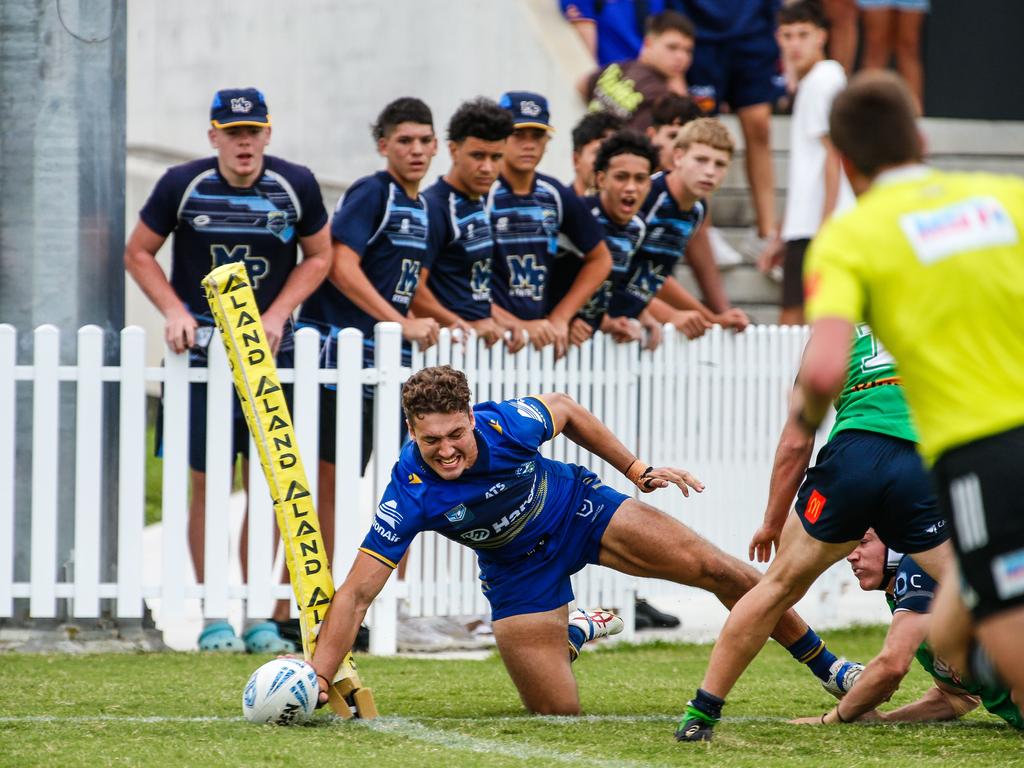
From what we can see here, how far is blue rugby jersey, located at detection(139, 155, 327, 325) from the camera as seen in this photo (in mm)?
8320

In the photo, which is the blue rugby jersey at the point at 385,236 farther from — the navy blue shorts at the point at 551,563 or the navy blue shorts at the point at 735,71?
the navy blue shorts at the point at 735,71

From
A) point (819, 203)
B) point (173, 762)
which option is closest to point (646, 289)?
point (819, 203)

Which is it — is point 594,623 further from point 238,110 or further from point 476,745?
point 238,110

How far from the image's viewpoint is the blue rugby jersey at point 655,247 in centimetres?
944

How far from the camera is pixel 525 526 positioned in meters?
6.75

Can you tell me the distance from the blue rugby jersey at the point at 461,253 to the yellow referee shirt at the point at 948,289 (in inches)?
190

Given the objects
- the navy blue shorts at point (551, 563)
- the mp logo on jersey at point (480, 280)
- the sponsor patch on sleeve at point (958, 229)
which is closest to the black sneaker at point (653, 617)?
the mp logo on jersey at point (480, 280)

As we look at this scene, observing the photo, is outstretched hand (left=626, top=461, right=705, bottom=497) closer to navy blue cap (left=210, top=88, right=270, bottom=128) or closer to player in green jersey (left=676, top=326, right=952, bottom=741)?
player in green jersey (left=676, top=326, right=952, bottom=741)

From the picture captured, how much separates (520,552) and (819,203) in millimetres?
4690

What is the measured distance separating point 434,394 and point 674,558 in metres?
1.31

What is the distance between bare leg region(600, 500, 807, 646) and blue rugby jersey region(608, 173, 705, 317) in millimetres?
2769

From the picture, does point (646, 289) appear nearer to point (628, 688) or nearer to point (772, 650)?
point (772, 650)

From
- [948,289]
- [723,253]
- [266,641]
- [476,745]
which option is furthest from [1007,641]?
[723,253]

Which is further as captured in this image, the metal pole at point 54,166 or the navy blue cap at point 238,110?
the metal pole at point 54,166
